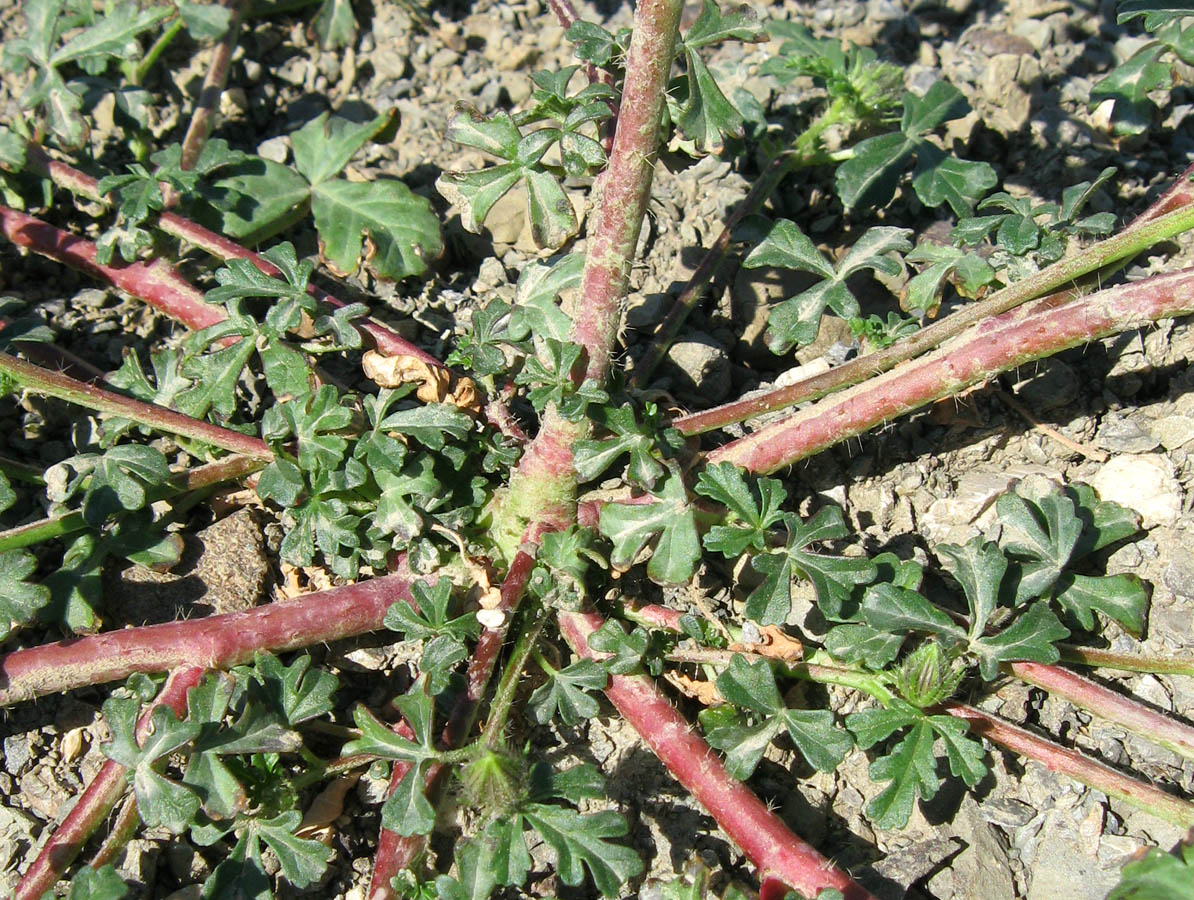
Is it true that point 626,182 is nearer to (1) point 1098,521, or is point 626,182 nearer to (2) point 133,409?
(2) point 133,409

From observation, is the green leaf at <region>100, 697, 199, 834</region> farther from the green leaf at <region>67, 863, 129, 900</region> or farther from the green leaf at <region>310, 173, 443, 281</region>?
the green leaf at <region>310, 173, 443, 281</region>

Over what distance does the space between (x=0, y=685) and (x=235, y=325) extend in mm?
1014

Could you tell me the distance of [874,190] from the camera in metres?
3.24

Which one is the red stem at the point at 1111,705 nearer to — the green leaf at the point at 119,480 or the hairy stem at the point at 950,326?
the hairy stem at the point at 950,326

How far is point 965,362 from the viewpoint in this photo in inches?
100

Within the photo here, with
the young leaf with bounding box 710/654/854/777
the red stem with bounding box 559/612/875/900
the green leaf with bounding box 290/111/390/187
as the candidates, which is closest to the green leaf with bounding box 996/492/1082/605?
the young leaf with bounding box 710/654/854/777

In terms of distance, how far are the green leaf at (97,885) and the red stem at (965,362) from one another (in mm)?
1643

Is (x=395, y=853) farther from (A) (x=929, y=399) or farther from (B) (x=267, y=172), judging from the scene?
(B) (x=267, y=172)

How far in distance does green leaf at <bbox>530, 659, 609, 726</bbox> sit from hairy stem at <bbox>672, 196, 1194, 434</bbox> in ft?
2.16

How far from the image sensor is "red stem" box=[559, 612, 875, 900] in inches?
87.7

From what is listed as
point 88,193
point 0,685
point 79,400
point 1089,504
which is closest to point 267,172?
point 88,193

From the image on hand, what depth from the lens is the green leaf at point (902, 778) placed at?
7.58ft

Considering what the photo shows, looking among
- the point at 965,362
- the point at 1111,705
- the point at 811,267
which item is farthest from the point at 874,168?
the point at 1111,705

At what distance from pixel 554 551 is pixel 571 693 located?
0.35 m
